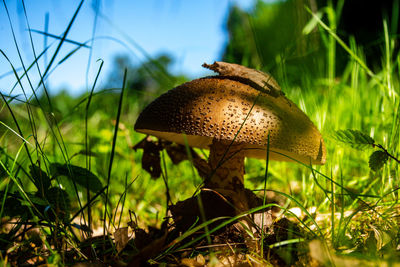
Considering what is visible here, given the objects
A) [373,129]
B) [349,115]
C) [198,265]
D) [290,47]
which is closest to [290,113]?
[290,47]

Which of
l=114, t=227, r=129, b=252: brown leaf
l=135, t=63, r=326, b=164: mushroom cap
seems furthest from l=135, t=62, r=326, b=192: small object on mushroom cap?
l=114, t=227, r=129, b=252: brown leaf

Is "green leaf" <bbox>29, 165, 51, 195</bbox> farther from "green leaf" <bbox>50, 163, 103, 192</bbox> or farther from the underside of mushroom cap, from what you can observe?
the underside of mushroom cap

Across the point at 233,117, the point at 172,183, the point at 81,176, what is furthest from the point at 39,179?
the point at 172,183

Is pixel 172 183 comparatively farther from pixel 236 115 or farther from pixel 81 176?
pixel 236 115

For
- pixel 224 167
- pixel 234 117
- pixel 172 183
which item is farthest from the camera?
pixel 172 183

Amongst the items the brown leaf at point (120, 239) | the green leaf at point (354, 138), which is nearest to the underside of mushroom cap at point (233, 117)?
the green leaf at point (354, 138)

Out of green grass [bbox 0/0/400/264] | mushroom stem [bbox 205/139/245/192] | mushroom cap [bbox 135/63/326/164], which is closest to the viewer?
green grass [bbox 0/0/400/264]

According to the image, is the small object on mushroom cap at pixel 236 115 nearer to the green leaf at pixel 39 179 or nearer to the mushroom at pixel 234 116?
the mushroom at pixel 234 116
